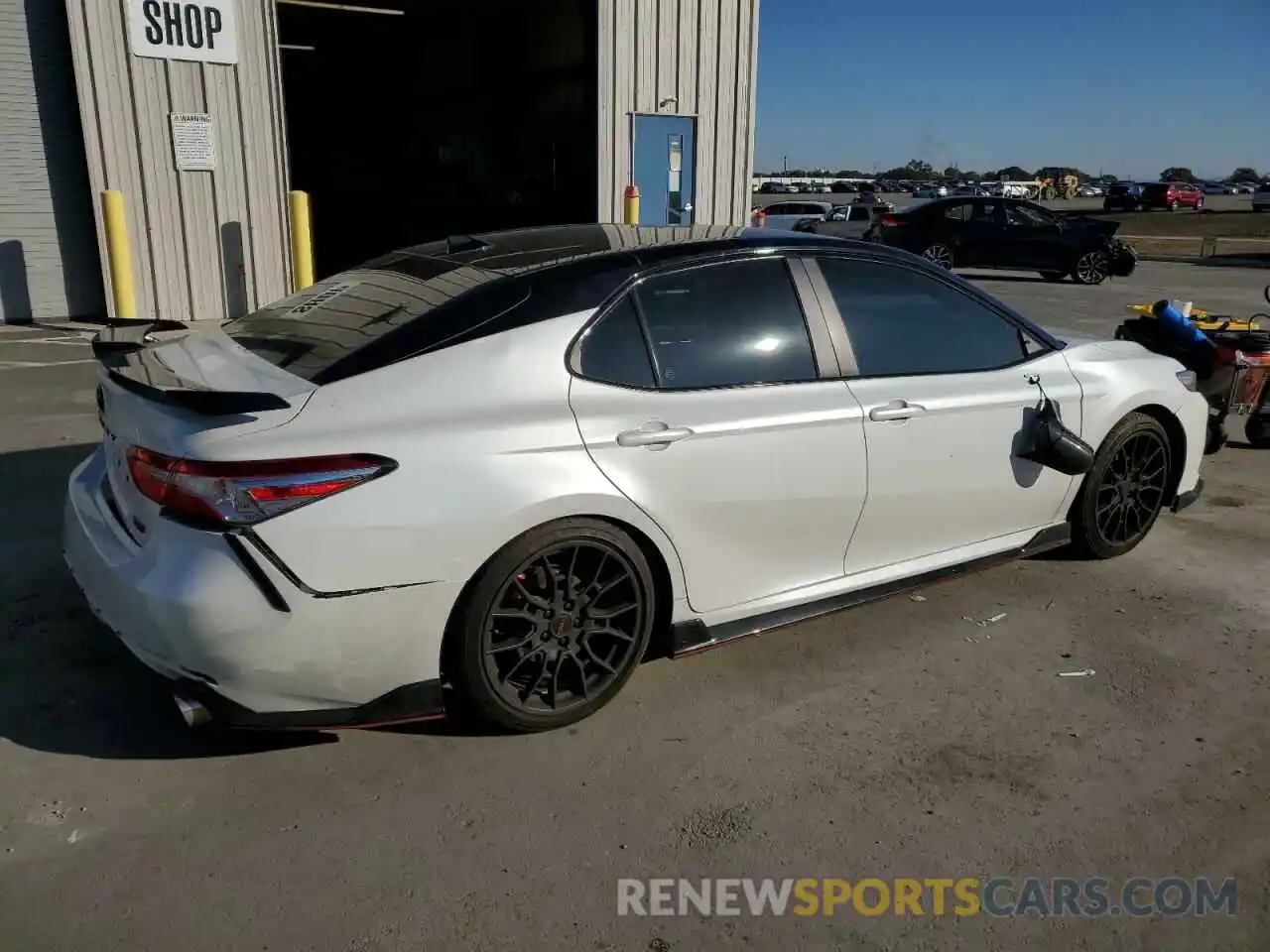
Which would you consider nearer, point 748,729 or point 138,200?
point 748,729

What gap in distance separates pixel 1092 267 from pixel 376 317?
60.8 feet

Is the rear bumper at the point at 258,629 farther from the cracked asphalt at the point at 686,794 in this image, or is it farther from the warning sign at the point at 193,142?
the warning sign at the point at 193,142

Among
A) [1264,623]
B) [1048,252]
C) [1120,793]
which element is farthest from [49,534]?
[1048,252]

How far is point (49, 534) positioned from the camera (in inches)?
184

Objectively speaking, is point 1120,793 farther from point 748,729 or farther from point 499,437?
point 499,437

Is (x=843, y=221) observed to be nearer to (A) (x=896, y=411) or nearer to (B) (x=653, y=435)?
(A) (x=896, y=411)

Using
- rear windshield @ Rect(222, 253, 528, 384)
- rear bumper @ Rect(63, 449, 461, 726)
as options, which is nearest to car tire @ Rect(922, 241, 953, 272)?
rear windshield @ Rect(222, 253, 528, 384)

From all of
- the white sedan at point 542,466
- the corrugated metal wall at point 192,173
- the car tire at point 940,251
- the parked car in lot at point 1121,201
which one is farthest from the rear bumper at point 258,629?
the parked car in lot at point 1121,201

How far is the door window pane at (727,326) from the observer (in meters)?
3.35

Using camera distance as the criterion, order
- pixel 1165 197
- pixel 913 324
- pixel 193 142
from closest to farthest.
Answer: pixel 913 324
pixel 193 142
pixel 1165 197

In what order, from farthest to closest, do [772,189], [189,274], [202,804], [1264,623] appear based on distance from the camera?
[772,189], [189,274], [1264,623], [202,804]

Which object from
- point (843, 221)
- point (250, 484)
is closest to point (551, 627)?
point (250, 484)

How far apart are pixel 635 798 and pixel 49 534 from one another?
3285 mm

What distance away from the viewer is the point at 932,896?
8.40 ft
